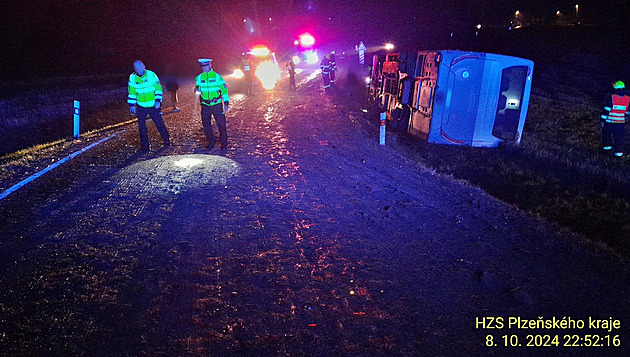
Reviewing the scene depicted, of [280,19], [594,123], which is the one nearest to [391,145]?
[594,123]

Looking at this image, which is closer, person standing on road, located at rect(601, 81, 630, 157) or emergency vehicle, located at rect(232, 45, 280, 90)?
person standing on road, located at rect(601, 81, 630, 157)

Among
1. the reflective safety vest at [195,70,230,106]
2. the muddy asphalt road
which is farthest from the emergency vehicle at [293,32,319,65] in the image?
the muddy asphalt road

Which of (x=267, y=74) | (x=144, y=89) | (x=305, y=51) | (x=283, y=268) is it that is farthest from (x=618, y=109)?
(x=305, y=51)

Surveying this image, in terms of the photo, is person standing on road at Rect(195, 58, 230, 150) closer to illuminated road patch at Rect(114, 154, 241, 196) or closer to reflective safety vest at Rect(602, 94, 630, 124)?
illuminated road patch at Rect(114, 154, 241, 196)

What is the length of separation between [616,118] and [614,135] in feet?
1.41

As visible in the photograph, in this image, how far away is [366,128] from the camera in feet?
34.8

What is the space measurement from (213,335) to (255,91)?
60.9ft

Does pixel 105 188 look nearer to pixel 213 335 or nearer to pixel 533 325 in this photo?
pixel 213 335

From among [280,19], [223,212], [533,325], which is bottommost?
[533,325]

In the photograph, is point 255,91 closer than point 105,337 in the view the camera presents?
No

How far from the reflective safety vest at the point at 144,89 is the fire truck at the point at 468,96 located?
6.54 metres

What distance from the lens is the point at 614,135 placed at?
884cm

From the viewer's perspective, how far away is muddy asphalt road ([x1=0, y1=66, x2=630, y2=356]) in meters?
2.78

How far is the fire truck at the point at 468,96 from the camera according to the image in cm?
827
